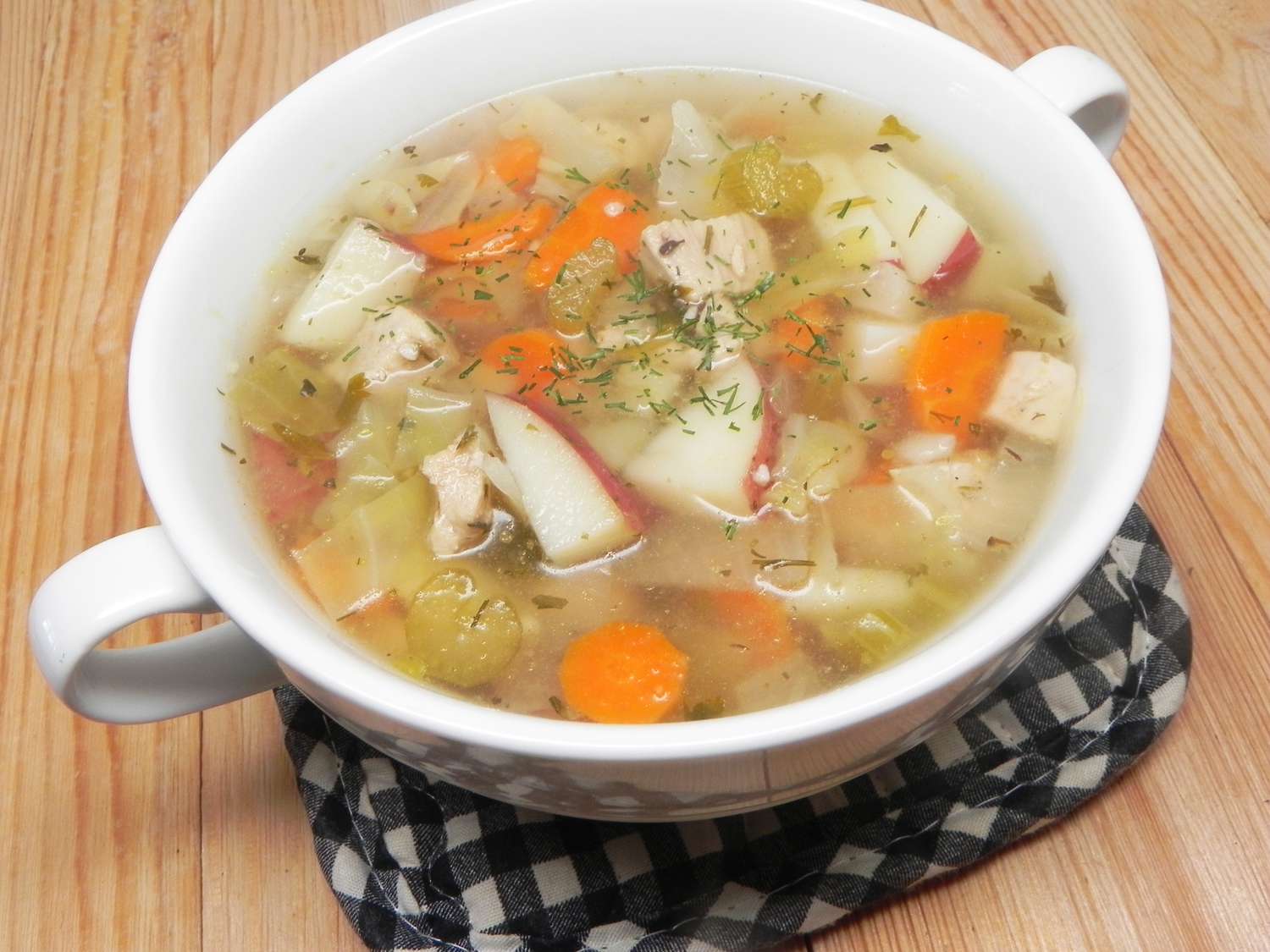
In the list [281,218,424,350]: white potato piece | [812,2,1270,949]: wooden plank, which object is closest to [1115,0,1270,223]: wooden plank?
[812,2,1270,949]: wooden plank

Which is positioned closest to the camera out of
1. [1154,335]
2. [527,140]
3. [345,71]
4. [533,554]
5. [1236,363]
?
[1154,335]

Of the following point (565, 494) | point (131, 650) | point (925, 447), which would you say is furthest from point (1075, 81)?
point (131, 650)

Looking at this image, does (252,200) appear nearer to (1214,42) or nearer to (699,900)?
(699,900)

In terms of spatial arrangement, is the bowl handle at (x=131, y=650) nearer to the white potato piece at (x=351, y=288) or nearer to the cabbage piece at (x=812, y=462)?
the white potato piece at (x=351, y=288)

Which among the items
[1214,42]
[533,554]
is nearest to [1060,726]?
[533,554]

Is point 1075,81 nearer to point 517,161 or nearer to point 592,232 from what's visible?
point 592,232

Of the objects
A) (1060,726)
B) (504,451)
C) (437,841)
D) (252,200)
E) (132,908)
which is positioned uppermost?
(252,200)

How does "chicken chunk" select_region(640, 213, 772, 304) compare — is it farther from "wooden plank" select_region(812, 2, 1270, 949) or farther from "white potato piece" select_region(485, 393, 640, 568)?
"wooden plank" select_region(812, 2, 1270, 949)

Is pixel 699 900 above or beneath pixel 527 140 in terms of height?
beneath
